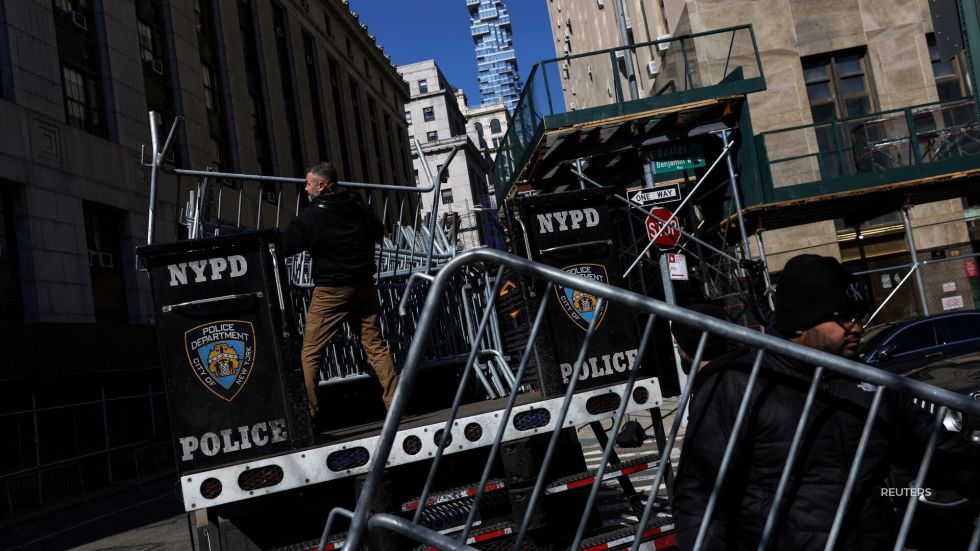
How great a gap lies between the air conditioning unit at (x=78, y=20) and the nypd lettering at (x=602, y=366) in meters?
23.1

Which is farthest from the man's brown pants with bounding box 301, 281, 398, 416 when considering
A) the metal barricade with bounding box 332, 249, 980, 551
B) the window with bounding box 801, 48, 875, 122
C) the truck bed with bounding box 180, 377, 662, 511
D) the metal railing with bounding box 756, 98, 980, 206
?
the window with bounding box 801, 48, 875, 122

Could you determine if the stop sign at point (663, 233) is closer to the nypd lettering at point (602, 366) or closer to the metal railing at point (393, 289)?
the metal railing at point (393, 289)

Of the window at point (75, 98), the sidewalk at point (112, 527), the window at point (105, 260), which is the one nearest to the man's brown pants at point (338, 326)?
the sidewalk at point (112, 527)

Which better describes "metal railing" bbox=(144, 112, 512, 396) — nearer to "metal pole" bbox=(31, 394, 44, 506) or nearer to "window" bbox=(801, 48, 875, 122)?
"metal pole" bbox=(31, 394, 44, 506)

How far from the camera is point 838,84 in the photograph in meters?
24.0

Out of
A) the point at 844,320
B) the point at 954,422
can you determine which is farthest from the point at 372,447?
the point at 954,422

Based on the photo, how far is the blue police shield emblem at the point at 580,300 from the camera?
6.08 meters

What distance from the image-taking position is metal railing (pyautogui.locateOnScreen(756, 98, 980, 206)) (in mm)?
18984

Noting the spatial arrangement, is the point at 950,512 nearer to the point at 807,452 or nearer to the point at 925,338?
the point at 807,452

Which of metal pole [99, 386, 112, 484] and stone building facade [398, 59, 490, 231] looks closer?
metal pole [99, 386, 112, 484]

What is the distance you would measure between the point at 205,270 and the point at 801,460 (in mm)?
3559

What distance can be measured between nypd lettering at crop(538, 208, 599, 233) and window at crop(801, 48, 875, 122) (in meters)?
19.4

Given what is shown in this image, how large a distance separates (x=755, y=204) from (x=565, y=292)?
13.8 meters

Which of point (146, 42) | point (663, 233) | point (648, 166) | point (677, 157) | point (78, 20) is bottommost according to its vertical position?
point (663, 233)
